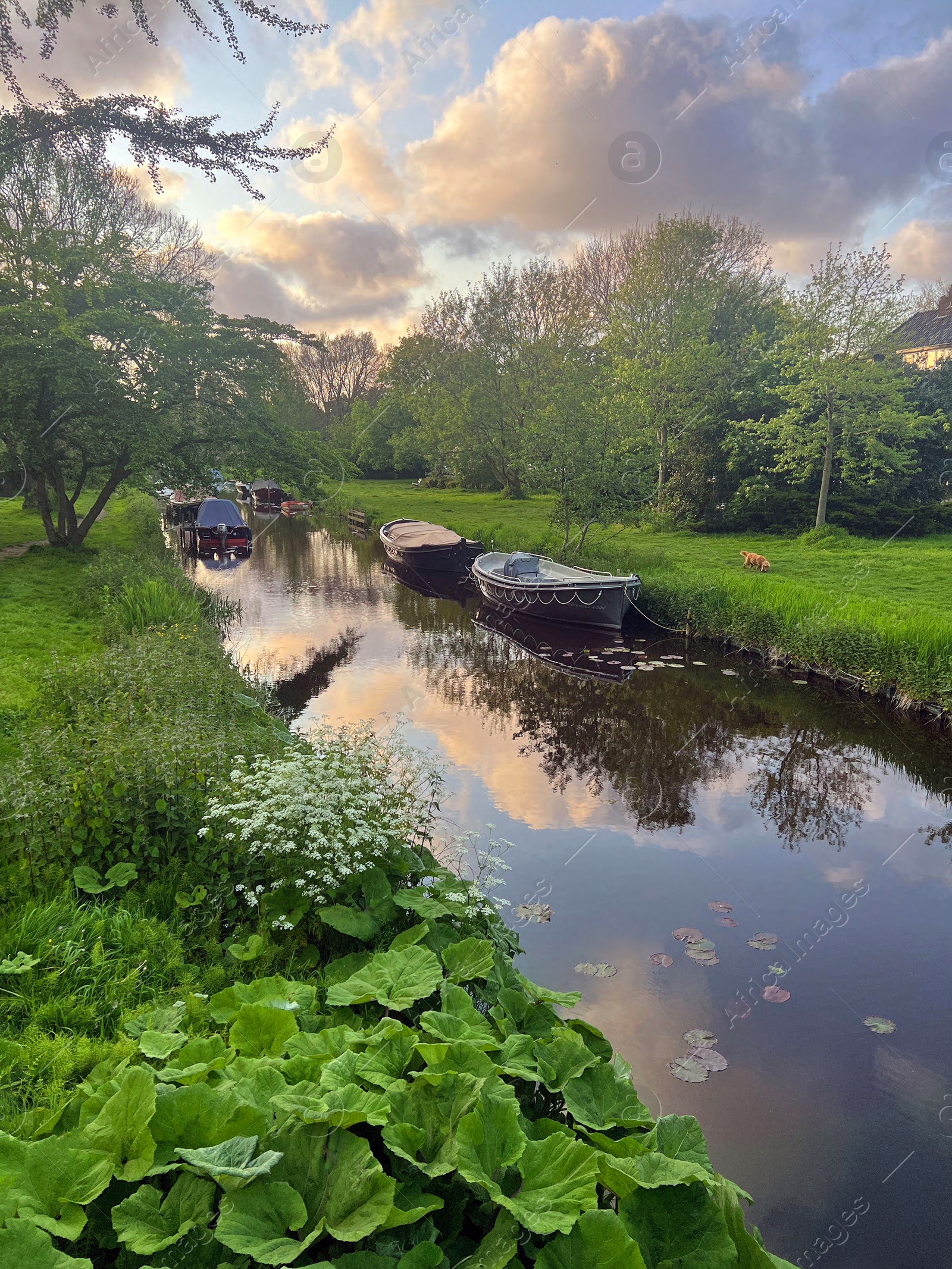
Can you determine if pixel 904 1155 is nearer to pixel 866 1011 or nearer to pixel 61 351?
pixel 866 1011

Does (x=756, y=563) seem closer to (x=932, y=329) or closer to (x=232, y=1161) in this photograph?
(x=232, y=1161)

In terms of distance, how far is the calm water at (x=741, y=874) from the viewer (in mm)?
4562

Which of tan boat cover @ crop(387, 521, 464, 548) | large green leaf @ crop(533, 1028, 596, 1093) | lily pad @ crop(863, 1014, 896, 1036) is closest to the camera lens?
large green leaf @ crop(533, 1028, 596, 1093)

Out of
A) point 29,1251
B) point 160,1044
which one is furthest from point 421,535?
point 29,1251

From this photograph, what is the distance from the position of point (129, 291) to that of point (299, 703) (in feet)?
37.3

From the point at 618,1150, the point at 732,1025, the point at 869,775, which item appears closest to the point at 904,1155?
the point at 732,1025

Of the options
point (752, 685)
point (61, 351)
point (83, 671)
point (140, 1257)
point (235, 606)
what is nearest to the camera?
point (140, 1257)

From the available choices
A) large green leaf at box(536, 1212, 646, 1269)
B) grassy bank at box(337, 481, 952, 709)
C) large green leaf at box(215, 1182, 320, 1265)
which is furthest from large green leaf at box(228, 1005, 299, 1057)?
grassy bank at box(337, 481, 952, 709)

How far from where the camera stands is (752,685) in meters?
13.9

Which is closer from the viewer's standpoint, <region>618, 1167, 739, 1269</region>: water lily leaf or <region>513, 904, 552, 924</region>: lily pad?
<region>618, 1167, 739, 1269</region>: water lily leaf

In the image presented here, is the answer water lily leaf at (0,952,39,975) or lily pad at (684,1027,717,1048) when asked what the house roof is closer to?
lily pad at (684,1027,717,1048)

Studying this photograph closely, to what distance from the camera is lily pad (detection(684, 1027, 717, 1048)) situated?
539 cm

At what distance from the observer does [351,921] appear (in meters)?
4.41

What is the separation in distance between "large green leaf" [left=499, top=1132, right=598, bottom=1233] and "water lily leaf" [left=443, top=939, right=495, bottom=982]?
4.15 feet
